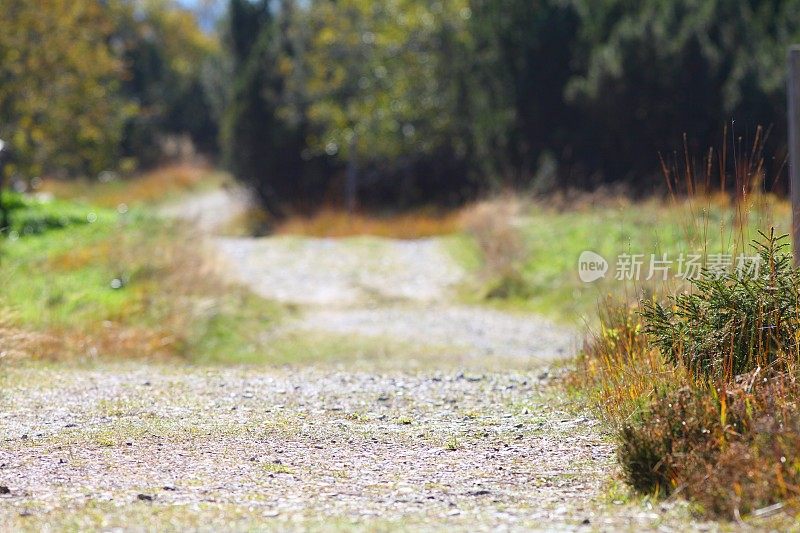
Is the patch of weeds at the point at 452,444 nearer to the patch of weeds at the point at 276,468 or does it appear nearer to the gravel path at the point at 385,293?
the patch of weeds at the point at 276,468

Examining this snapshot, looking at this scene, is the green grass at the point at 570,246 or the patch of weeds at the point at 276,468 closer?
the patch of weeds at the point at 276,468

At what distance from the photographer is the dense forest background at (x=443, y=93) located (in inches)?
752

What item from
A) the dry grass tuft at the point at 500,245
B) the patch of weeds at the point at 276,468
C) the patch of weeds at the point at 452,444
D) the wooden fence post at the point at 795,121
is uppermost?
the wooden fence post at the point at 795,121

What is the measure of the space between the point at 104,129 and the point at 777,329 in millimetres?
18435

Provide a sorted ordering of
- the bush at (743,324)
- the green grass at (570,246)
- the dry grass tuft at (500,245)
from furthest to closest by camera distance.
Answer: the dry grass tuft at (500,245) < the green grass at (570,246) < the bush at (743,324)

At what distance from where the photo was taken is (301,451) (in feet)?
17.4

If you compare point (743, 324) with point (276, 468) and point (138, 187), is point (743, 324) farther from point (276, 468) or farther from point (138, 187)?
point (138, 187)

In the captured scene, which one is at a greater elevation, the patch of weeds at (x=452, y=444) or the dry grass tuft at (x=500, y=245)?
the patch of weeds at (x=452, y=444)

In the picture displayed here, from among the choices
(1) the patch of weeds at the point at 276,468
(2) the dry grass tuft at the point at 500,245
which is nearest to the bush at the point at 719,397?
(1) the patch of weeds at the point at 276,468

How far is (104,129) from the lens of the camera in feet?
71.4

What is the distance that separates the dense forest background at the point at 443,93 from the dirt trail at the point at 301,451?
9.32 m

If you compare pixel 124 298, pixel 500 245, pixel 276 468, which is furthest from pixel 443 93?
pixel 276 468

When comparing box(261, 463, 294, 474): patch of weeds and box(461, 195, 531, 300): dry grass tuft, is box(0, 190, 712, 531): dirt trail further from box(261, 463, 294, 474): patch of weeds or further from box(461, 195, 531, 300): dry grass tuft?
box(461, 195, 531, 300): dry grass tuft

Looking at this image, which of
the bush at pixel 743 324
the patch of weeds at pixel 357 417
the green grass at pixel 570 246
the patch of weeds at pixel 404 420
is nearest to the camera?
the bush at pixel 743 324
